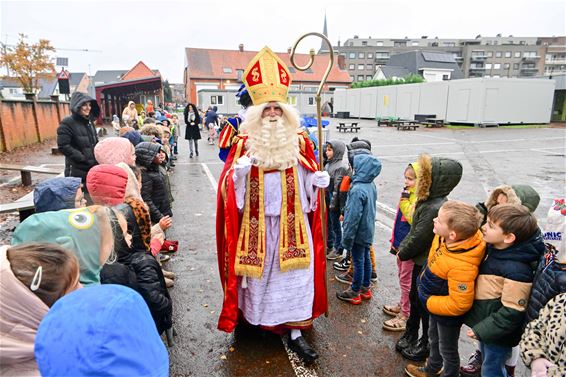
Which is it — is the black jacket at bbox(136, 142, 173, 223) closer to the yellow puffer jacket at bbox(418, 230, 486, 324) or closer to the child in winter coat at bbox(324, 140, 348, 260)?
the child in winter coat at bbox(324, 140, 348, 260)

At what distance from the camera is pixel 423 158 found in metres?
2.90

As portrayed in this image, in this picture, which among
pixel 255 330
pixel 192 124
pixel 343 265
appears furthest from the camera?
pixel 192 124

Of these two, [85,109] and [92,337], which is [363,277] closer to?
[92,337]

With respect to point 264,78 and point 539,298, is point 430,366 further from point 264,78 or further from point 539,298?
point 264,78

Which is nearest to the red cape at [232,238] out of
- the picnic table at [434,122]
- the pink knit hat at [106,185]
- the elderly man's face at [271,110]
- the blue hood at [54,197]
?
the elderly man's face at [271,110]

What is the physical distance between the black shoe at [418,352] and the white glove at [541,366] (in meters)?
1.38

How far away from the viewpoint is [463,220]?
7.59 ft

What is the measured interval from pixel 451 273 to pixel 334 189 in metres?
2.58

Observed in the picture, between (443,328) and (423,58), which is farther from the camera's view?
(423,58)

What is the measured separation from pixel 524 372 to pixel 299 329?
5.93ft

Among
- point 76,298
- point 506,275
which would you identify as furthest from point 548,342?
point 76,298

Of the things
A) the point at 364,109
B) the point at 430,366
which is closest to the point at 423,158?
the point at 430,366

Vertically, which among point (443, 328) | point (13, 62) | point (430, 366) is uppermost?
point (13, 62)

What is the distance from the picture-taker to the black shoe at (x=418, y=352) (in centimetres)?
305
